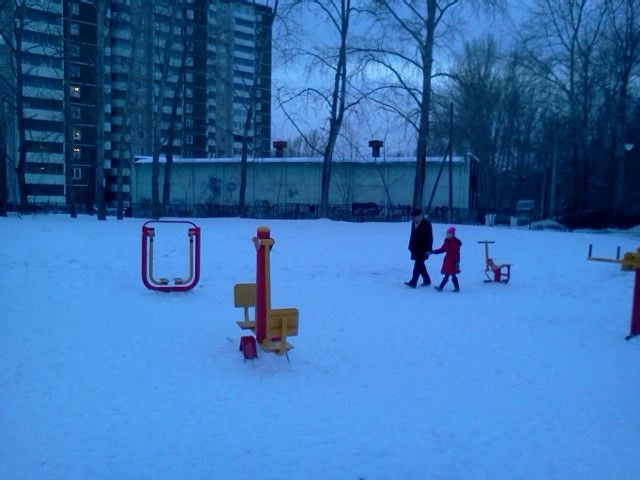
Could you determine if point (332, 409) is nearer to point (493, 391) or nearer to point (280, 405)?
point (280, 405)

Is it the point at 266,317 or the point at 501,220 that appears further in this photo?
the point at 501,220

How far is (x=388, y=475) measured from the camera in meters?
4.06

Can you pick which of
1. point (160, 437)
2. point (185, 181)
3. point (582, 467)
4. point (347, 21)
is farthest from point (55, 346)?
point (185, 181)

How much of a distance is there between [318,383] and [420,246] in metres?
6.66

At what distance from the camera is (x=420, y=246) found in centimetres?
1211

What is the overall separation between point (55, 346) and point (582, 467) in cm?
555

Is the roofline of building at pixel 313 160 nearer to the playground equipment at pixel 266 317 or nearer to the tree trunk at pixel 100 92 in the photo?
the tree trunk at pixel 100 92

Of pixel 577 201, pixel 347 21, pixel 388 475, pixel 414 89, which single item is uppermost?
pixel 347 21

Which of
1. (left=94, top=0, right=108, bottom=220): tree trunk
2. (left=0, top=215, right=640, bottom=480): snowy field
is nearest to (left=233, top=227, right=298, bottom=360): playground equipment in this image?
(left=0, top=215, right=640, bottom=480): snowy field

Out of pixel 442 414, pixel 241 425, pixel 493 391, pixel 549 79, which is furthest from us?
pixel 549 79

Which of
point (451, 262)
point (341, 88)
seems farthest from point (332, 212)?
point (451, 262)

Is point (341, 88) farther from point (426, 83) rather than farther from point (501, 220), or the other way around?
point (501, 220)

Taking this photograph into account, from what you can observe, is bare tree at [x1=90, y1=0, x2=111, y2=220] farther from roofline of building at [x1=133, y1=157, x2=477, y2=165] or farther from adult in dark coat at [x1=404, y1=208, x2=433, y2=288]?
adult in dark coat at [x1=404, y1=208, x2=433, y2=288]

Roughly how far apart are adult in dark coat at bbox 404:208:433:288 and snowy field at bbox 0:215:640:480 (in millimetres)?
747
